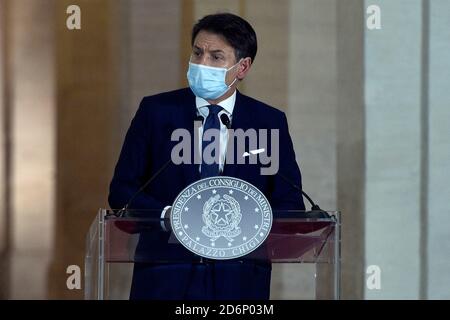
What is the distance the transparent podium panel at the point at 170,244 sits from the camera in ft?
17.9

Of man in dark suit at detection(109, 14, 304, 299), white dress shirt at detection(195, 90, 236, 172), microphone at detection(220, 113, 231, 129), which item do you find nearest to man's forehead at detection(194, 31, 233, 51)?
man in dark suit at detection(109, 14, 304, 299)

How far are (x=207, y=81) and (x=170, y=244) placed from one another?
1.01 meters

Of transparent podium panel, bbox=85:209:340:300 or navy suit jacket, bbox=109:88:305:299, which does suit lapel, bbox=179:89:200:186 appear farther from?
transparent podium panel, bbox=85:209:340:300

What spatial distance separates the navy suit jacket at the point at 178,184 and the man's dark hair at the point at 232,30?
0.69 ft

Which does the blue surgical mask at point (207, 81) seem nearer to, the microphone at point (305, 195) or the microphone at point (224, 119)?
the microphone at point (224, 119)

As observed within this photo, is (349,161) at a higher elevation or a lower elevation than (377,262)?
higher

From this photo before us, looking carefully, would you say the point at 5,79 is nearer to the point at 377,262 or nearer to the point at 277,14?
the point at 277,14

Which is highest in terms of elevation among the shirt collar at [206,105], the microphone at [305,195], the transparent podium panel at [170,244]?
the shirt collar at [206,105]

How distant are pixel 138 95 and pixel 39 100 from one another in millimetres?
526

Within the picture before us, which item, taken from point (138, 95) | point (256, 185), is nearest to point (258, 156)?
point (256, 185)

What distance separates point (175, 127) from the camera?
633 cm

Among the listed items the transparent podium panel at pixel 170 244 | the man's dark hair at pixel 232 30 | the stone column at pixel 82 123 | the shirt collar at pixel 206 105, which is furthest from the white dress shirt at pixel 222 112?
the stone column at pixel 82 123

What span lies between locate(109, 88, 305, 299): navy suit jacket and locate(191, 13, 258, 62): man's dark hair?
0.21 meters

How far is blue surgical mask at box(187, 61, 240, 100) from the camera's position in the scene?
6301 millimetres
